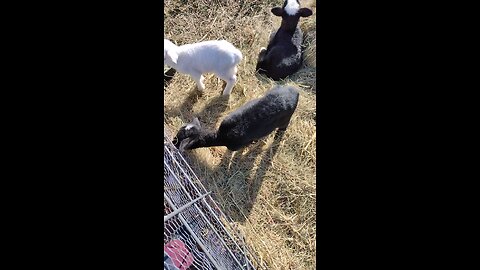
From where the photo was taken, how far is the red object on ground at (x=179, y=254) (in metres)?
2.83

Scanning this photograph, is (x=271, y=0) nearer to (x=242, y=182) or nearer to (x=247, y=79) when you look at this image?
(x=247, y=79)

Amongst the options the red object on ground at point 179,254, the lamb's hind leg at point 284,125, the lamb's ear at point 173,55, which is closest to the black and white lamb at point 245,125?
the lamb's hind leg at point 284,125

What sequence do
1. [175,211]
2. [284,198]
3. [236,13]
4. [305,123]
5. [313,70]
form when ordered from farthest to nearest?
[236,13] < [313,70] < [305,123] < [284,198] < [175,211]

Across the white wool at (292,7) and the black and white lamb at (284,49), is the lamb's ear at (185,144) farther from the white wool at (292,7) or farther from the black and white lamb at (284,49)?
the white wool at (292,7)

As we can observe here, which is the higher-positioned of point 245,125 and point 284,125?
point 245,125

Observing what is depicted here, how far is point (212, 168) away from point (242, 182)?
292mm

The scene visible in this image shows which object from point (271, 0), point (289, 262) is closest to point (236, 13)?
point (271, 0)

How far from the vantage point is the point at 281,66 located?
168 inches

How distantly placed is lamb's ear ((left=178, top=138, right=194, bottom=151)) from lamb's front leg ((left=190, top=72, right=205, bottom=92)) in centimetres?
67

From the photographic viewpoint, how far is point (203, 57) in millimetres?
3814

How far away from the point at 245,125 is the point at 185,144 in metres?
0.51

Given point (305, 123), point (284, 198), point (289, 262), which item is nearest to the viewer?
point (289, 262)

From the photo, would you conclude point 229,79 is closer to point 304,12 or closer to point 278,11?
point 278,11

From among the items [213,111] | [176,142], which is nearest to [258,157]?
[213,111]
